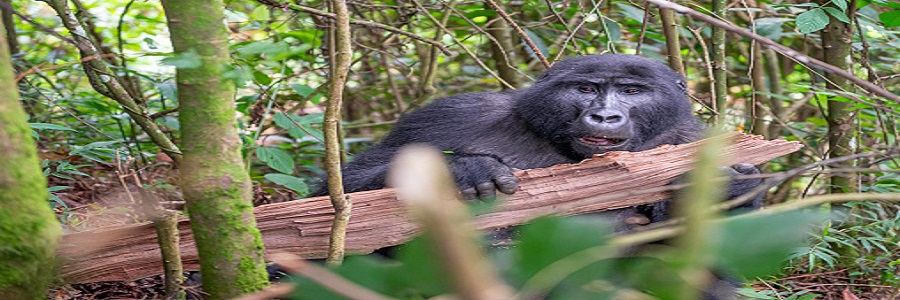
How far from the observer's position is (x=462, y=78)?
7852 mm

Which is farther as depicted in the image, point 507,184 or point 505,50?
point 505,50

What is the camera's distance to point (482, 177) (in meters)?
3.72

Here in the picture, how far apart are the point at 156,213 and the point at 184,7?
912 mm

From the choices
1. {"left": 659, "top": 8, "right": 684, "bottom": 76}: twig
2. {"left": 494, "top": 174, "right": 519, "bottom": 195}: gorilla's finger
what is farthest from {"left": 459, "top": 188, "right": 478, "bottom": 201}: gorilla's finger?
{"left": 659, "top": 8, "right": 684, "bottom": 76}: twig

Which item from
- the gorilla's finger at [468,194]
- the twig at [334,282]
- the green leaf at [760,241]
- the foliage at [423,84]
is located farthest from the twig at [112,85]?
the green leaf at [760,241]

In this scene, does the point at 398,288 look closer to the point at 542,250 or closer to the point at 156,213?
the point at 542,250

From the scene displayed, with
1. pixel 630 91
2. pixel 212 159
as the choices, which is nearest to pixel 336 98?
pixel 212 159

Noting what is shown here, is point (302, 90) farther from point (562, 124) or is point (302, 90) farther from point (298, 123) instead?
point (562, 124)

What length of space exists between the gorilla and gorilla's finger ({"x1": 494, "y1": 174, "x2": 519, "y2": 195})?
0.63ft

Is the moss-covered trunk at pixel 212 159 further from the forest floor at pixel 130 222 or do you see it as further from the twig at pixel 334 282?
the twig at pixel 334 282

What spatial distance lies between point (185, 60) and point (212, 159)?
27 cm

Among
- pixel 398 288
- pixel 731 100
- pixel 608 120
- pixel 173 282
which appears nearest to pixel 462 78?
pixel 731 100

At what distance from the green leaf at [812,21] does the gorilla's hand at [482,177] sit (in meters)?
1.63

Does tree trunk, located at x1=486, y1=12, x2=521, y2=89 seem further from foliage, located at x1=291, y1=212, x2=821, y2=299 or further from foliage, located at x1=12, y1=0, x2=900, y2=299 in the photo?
foliage, located at x1=291, y1=212, x2=821, y2=299
